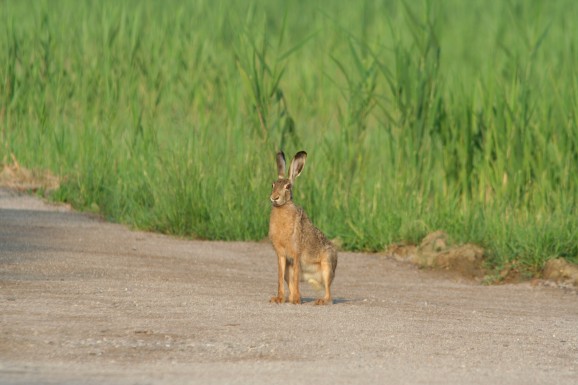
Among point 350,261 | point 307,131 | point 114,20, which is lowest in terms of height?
point 350,261

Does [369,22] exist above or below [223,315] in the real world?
above

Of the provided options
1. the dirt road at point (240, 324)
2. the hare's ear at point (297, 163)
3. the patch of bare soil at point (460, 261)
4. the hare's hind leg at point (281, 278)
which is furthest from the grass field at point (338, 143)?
the hare's hind leg at point (281, 278)

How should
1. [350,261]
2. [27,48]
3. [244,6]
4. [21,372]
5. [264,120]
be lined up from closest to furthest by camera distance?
1. [21,372]
2. [350,261]
3. [264,120]
4. [27,48]
5. [244,6]

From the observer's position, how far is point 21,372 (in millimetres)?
4871

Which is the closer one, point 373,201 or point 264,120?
point 373,201

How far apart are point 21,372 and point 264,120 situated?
6258mm

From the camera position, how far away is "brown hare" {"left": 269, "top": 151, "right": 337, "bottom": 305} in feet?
22.3

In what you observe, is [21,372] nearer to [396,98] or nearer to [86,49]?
[396,98]

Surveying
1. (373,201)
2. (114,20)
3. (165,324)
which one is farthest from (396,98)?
(165,324)

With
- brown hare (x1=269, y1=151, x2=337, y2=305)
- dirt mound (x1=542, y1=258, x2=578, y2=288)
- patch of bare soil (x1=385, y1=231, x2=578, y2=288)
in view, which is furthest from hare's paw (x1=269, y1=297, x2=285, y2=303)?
dirt mound (x1=542, y1=258, x2=578, y2=288)

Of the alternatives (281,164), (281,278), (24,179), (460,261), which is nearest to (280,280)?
(281,278)

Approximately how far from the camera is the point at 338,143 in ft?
35.6

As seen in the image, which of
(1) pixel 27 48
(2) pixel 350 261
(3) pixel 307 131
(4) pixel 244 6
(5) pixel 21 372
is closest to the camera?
(5) pixel 21 372

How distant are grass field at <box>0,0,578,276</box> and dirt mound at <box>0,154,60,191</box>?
0.13 m
